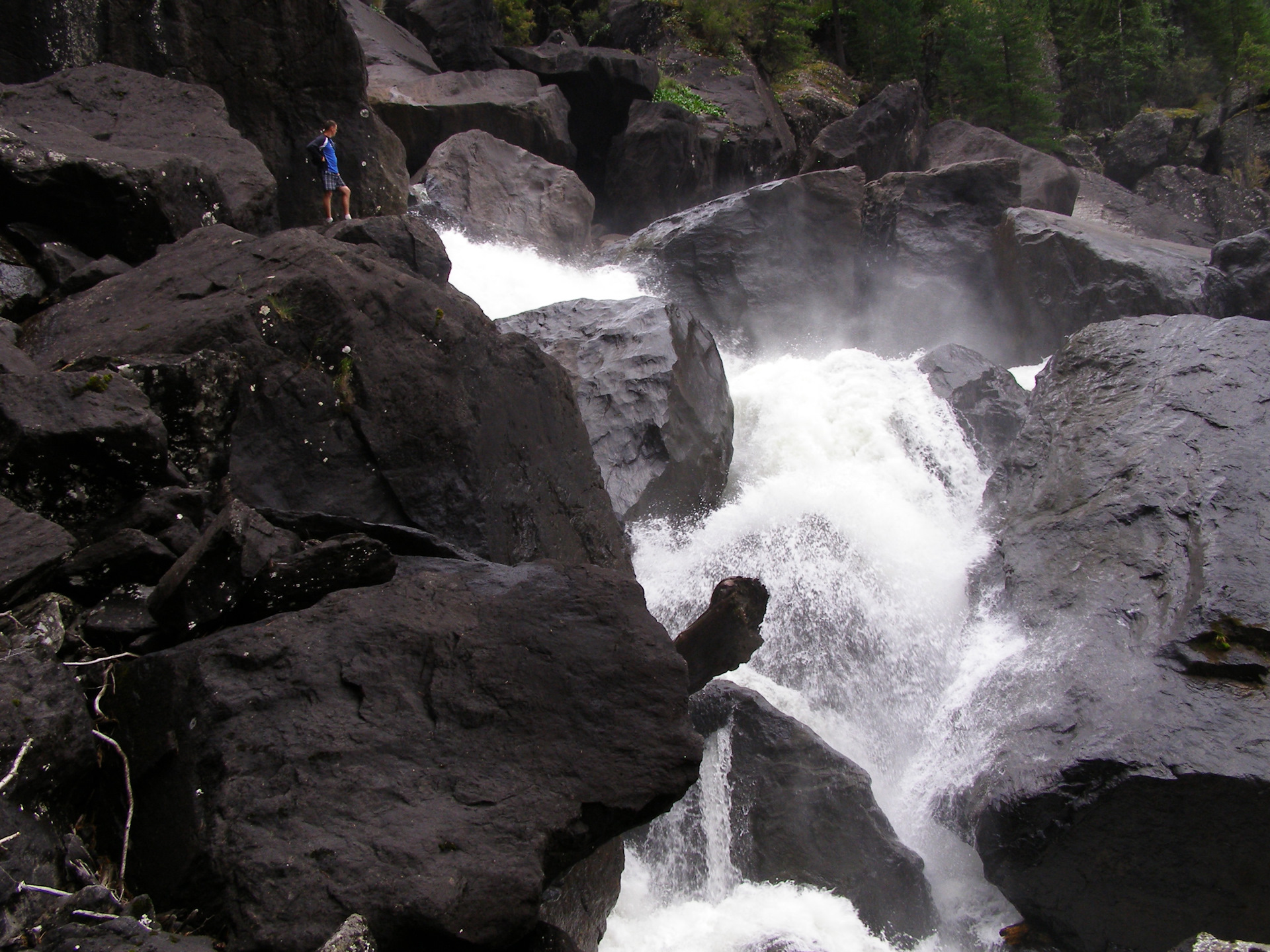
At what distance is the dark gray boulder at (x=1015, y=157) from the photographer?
17.4m

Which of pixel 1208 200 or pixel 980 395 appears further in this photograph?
pixel 1208 200

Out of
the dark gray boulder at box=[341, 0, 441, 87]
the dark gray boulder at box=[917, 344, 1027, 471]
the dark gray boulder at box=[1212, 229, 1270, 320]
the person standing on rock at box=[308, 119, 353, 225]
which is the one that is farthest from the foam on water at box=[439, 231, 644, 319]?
the dark gray boulder at box=[1212, 229, 1270, 320]

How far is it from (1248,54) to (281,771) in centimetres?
3173

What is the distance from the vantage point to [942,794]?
6.38 meters

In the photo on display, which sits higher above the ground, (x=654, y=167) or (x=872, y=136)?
(x=872, y=136)

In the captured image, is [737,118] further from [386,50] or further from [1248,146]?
[1248,146]

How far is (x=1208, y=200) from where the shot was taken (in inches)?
790

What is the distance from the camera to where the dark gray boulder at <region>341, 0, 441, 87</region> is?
53.0ft

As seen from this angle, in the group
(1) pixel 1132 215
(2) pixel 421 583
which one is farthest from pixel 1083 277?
(2) pixel 421 583

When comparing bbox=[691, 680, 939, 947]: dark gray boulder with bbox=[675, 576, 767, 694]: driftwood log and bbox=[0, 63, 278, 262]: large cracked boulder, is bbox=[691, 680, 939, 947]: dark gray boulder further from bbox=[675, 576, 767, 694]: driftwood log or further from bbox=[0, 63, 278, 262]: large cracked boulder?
bbox=[0, 63, 278, 262]: large cracked boulder

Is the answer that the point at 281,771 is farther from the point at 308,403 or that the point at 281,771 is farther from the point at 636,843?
the point at 636,843

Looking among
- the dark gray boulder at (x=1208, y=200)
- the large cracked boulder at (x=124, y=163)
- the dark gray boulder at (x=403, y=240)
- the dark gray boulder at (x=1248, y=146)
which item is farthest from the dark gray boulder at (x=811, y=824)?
the dark gray boulder at (x=1248, y=146)

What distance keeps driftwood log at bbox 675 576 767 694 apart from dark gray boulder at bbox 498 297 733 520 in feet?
8.44

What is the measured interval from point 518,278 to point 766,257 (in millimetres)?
4369
